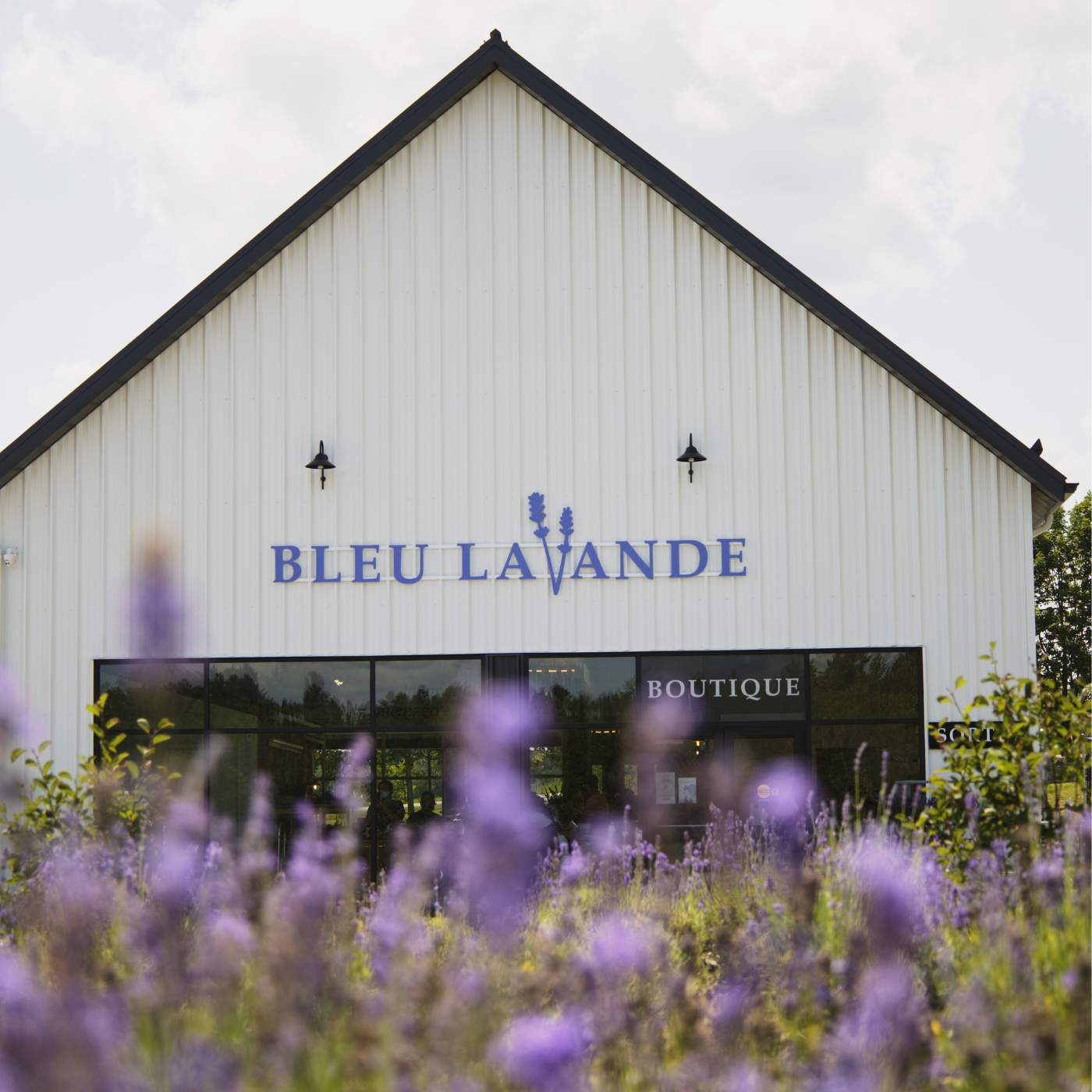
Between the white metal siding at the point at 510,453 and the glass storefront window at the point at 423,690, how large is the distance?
0.22 metres

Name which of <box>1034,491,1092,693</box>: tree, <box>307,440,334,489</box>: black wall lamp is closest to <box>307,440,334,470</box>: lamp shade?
<box>307,440,334,489</box>: black wall lamp

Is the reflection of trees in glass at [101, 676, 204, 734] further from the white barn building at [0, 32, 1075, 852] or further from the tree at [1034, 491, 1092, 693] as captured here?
the tree at [1034, 491, 1092, 693]

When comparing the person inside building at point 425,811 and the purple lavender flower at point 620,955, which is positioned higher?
the purple lavender flower at point 620,955

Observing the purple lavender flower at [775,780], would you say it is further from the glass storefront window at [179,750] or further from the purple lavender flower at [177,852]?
the purple lavender flower at [177,852]

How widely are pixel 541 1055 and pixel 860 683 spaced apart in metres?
8.60

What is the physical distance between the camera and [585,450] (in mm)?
10836

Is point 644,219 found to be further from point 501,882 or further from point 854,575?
point 501,882

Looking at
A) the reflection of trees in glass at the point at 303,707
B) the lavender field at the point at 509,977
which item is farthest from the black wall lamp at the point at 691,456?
the lavender field at the point at 509,977

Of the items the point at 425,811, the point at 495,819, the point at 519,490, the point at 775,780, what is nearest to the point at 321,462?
the point at 519,490

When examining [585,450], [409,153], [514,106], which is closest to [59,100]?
[409,153]

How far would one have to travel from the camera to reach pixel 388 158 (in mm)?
11094

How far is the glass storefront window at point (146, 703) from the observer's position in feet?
35.2

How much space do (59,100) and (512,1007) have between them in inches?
283

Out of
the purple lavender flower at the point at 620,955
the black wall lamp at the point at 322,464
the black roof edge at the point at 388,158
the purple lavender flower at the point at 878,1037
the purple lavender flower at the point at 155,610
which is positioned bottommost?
the purple lavender flower at the point at 878,1037
